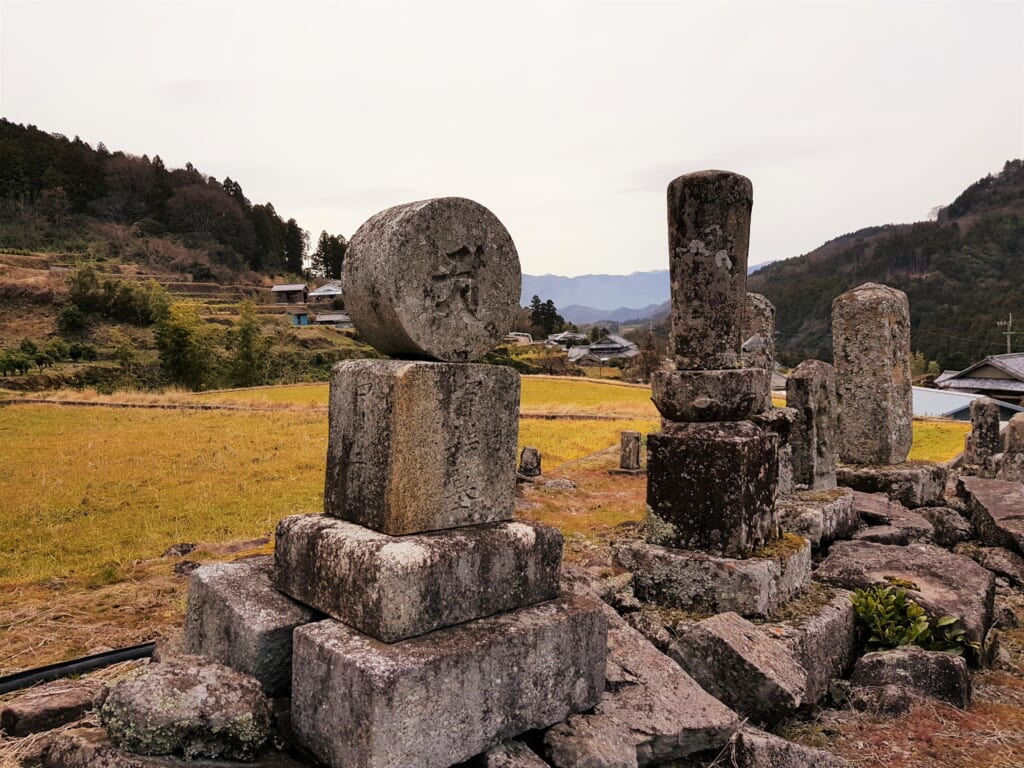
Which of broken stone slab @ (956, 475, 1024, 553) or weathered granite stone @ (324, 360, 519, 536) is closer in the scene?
weathered granite stone @ (324, 360, 519, 536)

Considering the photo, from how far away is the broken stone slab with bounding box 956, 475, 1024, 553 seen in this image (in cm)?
734

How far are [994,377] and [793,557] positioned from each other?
48608 mm

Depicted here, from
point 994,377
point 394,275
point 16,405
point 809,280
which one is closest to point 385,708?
point 394,275

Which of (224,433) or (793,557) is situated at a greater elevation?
(793,557)

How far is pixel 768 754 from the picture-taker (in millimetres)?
3189

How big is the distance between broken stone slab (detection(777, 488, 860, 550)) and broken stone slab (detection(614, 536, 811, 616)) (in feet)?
4.56

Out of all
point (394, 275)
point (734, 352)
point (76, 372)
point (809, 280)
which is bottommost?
point (76, 372)

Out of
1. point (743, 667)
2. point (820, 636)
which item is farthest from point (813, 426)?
point (743, 667)

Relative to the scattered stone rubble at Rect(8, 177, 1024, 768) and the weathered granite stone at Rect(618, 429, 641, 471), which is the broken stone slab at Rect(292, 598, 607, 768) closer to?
the scattered stone rubble at Rect(8, 177, 1024, 768)

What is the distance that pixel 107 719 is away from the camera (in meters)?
2.74

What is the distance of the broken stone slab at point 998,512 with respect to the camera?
734 centimetres

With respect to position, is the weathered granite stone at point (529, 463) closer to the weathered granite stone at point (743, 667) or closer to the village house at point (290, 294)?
the weathered granite stone at point (743, 667)

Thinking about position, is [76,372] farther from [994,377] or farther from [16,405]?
[994,377]

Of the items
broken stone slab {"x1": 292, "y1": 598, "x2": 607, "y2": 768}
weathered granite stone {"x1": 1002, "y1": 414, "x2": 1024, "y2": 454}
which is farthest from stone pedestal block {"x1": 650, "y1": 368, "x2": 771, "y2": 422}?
weathered granite stone {"x1": 1002, "y1": 414, "x2": 1024, "y2": 454}
